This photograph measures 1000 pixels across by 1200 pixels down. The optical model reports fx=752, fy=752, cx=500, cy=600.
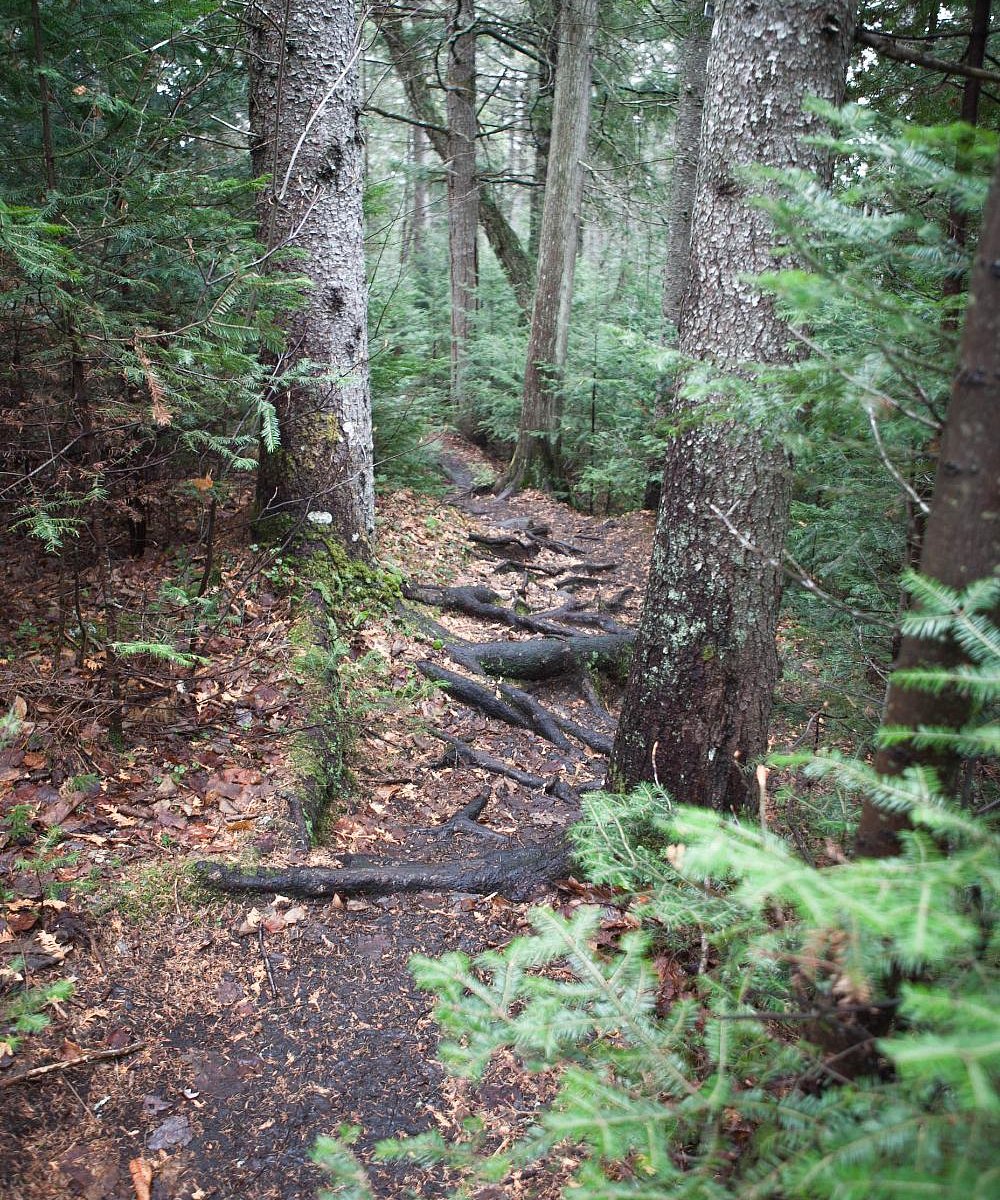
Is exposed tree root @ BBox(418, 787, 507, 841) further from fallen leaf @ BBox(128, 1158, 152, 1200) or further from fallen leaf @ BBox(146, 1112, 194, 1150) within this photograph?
fallen leaf @ BBox(128, 1158, 152, 1200)

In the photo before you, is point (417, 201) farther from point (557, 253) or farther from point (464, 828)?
point (464, 828)

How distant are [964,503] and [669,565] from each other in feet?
8.10

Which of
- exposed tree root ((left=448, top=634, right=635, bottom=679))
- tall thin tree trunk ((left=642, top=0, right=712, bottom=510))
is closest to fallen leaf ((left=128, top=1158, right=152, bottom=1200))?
exposed tree root ((left=448, top=634, right=635, bottom=679))

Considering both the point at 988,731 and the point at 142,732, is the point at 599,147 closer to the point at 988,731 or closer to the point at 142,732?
the point at 142,732

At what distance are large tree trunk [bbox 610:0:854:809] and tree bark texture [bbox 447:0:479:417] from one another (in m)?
11.0

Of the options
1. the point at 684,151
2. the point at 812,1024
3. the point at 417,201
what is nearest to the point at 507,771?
the point at 812,1024

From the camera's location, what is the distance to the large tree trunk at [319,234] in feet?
18.9

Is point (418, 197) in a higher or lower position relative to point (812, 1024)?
higher

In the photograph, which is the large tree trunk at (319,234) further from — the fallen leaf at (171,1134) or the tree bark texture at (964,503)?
the tree bark texture at (964,503)

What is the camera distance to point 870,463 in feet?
12.1

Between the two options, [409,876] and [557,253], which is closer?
[409,876]

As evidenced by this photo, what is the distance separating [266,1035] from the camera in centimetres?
312

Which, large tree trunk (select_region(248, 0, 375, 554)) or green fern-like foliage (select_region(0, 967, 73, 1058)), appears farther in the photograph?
large tree trunk (select_region(248, 0, 375, 554))

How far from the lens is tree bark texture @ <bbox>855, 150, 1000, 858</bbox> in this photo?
4.84ft
